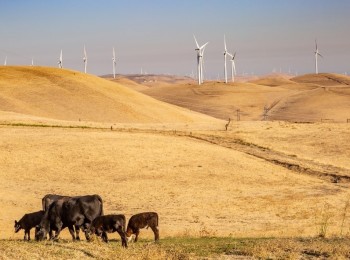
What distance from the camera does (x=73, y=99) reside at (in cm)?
11494

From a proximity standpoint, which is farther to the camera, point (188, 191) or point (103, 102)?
point (103, 102)

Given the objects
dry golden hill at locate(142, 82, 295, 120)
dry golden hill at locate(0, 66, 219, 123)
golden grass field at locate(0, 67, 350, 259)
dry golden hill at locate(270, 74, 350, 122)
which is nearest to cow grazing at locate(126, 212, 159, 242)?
golden grass field at locate(0, 67, 350, 259)

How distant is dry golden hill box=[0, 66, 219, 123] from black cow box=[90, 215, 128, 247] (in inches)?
3073

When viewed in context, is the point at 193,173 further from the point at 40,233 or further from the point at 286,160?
the point at 40,233

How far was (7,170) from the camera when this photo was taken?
49.4 metres

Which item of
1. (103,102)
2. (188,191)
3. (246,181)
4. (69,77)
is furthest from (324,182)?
(69,77)

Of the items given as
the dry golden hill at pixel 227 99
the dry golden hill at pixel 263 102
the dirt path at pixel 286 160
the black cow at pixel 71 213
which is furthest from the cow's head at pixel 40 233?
the dry golden hill at pixel 227 99

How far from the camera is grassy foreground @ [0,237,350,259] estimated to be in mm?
20078

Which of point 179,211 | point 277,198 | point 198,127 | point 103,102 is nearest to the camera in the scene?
point 179,211

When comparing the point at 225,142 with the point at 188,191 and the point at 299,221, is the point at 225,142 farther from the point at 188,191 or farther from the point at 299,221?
the point at 299,221

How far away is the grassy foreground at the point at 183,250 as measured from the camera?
2008 centimetres

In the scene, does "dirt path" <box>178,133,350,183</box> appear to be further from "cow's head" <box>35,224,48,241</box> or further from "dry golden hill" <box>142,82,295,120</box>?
"dry golden hill" <box>142,82,295,120</box>

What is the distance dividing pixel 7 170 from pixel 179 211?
17.0 m

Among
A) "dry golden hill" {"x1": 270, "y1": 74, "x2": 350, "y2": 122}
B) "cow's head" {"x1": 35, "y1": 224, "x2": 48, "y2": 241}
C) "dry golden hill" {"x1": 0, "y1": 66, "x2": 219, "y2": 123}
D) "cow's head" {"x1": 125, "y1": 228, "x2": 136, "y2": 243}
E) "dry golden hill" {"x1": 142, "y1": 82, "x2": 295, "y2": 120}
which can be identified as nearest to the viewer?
"cow's head" {"x1": 35, "y1": 224, "x2": 48, "y2": 241}
